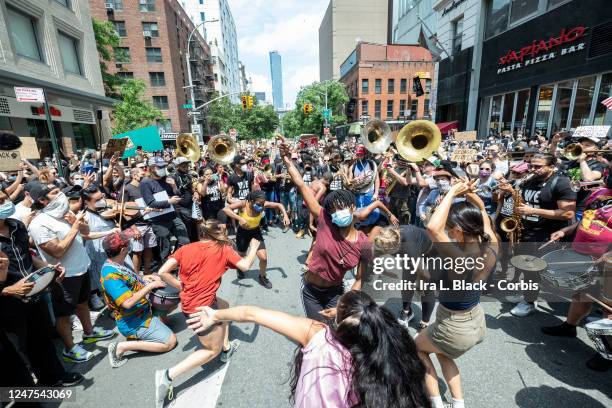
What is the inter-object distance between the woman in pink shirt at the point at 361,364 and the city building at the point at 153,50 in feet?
115

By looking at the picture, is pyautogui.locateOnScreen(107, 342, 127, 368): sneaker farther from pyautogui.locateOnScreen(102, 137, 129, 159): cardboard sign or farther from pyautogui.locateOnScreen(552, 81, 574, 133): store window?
pyautogui.locateOnScreen(552, 81, 574, 133): store window

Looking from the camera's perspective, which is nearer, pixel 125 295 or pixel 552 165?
pixel 125 295

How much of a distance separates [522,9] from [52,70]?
77.9 feet

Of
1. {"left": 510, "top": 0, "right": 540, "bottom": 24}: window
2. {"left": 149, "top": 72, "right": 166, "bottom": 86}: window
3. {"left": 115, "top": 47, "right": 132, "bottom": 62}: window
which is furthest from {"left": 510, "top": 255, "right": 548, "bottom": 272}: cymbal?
{"left": 149, "top": 72, "right": 166, "bottom": 86}: window

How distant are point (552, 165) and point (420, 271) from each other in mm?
2278

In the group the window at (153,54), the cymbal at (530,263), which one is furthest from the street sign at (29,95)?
the window at (153,54)

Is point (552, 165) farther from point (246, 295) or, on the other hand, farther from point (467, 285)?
point (246, 295)

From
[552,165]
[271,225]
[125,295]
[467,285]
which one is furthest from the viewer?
[271,225]

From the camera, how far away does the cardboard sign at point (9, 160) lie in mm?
4277

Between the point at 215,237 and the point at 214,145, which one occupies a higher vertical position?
the point at 214,145

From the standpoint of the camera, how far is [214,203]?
680cm

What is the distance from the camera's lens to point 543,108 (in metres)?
13.9

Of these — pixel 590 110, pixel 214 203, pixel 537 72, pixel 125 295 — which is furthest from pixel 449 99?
pixel 125 295

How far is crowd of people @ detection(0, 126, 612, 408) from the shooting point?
143 centimetres
